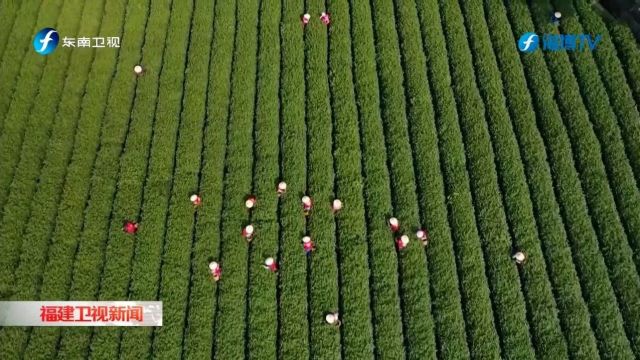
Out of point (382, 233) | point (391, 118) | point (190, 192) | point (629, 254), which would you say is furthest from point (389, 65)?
point (629, 254)

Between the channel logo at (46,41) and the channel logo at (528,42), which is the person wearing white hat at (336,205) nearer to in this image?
the channel logo at (528,42)

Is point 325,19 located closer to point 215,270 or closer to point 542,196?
point 542,196

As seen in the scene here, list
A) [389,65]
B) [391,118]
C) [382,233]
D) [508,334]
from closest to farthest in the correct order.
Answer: [508,334] → [382,233] → [391,118] → [389,65]

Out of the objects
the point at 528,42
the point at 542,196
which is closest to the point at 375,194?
the point at 542,196

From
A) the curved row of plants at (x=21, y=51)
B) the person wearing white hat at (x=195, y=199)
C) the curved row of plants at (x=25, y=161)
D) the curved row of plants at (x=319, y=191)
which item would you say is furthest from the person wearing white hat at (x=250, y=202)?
the curved row of plants at (x=21, y=51)

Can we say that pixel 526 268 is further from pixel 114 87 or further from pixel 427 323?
pixel 114 87
